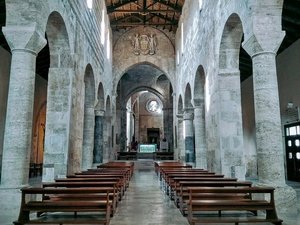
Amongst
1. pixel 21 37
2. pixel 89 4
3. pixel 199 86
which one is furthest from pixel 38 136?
pixel 21 37

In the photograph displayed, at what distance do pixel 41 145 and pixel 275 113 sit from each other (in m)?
14.8

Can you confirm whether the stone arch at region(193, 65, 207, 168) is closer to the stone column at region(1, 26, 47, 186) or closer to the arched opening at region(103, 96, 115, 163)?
the arched opening at region(103, 96, 115, 163)

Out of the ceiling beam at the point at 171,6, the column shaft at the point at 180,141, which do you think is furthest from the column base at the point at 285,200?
the ceiling beam at the point at 171,6

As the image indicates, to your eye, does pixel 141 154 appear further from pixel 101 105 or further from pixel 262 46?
pixel 262 46

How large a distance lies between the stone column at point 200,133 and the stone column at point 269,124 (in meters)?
7.42

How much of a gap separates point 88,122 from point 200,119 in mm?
5540

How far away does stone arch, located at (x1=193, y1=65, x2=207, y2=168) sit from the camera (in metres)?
13.6

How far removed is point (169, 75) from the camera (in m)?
21.6

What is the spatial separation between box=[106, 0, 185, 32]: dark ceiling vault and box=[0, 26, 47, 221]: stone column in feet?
43.1

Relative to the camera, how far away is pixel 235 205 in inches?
183

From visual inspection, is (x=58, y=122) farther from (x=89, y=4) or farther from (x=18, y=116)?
(x=89, y=4)

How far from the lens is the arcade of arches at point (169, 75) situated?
6.04 m

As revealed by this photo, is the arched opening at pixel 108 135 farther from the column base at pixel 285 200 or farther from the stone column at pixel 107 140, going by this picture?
the column base at pixel 285 200

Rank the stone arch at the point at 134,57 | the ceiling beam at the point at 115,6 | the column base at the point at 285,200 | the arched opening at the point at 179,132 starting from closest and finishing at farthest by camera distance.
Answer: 1. the column base at the point at 285,200
2. the ceiling beam at the point at 115,6
3. the arched opening at the point at 179,132
4. the stone arch at the point at 134,57
